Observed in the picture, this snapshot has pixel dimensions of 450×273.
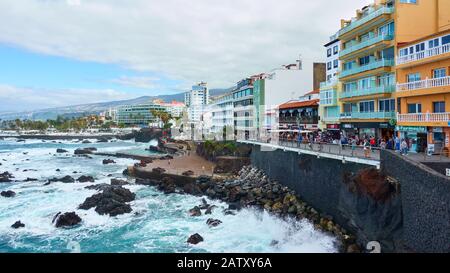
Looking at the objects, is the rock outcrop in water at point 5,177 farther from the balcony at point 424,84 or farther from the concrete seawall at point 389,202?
the balcony at point 424,84

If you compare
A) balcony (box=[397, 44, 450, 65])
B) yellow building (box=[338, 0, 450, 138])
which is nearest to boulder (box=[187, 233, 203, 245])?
yellow building (box=[338, 0, 450, 138])

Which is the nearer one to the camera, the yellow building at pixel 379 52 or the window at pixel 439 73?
the window at pixel 439 73

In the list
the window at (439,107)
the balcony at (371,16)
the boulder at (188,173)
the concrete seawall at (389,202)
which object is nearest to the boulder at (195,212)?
the concrete seawall at (389,202)

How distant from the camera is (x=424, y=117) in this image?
2353 centimetres

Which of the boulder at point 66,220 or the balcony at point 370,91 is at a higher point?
the balcony at point 370,91

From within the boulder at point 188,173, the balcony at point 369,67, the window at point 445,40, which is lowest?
the boulder at point 188,173

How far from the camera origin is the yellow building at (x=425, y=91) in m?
21.9

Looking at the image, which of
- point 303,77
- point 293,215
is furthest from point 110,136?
point 293,215

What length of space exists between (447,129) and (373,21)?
39.1 ft

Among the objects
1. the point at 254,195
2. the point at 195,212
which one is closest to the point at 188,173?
the point at 254,195

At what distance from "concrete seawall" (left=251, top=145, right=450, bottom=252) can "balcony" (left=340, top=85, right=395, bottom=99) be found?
7.60 metres

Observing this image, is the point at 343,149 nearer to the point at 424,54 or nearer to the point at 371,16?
the point at 424,54

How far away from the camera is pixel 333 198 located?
2388 cm

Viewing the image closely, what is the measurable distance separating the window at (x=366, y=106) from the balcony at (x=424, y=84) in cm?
464
